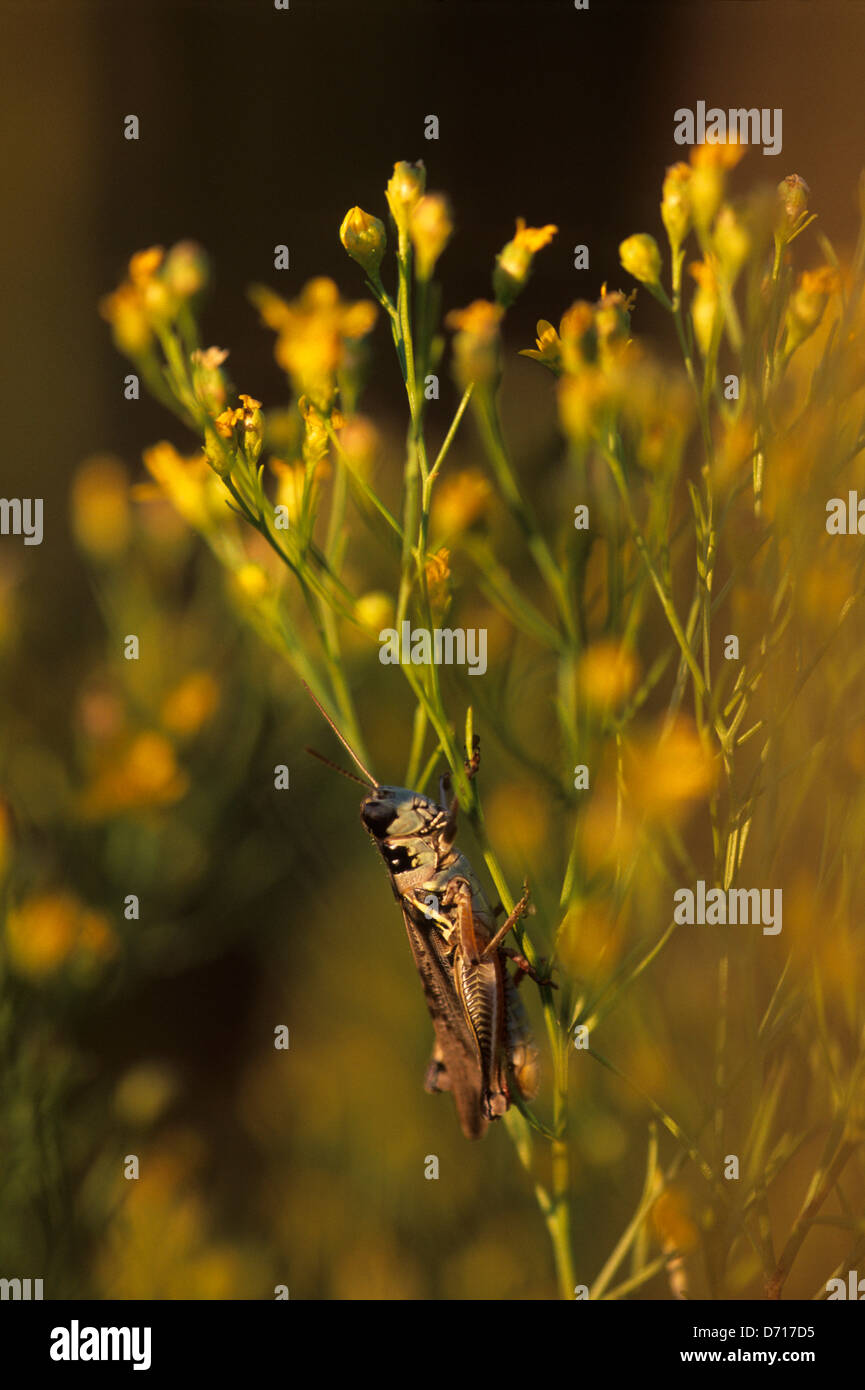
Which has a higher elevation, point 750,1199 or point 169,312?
point 169,312

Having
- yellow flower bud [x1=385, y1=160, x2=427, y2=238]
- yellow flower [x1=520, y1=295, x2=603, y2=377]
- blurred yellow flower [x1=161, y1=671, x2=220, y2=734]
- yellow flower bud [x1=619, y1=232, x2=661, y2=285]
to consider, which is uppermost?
yellow flower bud [x1=385, y1=160, x2=427, y2=238]

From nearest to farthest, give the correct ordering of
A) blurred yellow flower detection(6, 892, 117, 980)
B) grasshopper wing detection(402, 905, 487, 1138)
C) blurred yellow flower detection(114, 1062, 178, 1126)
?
grasshopper wing detection(402, 905, 487, 1138)
blurred yellow flower detection(6, 892, 117, 980)
blurred yellow flower detection(114, 1062, 178, 1126)

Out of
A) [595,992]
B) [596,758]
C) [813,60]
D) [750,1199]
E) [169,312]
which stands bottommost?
[750,1199]

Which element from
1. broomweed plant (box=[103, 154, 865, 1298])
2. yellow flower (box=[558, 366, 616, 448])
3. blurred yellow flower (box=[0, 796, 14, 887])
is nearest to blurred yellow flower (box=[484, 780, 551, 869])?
broomweed plant (box=[103, 154, 865, 1298])

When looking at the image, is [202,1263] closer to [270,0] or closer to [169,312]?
[169,312]

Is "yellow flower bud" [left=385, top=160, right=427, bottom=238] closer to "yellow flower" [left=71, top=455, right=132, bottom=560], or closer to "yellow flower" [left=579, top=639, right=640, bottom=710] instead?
"yellow flower" [left=579, top=639, right=640, bottom=710]

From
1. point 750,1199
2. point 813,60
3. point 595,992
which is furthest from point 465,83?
point 750,1199

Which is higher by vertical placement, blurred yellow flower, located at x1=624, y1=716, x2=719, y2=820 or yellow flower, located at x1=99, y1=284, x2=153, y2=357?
yellow flower, located at x1=99, y1=284, x2=153, y2=357
